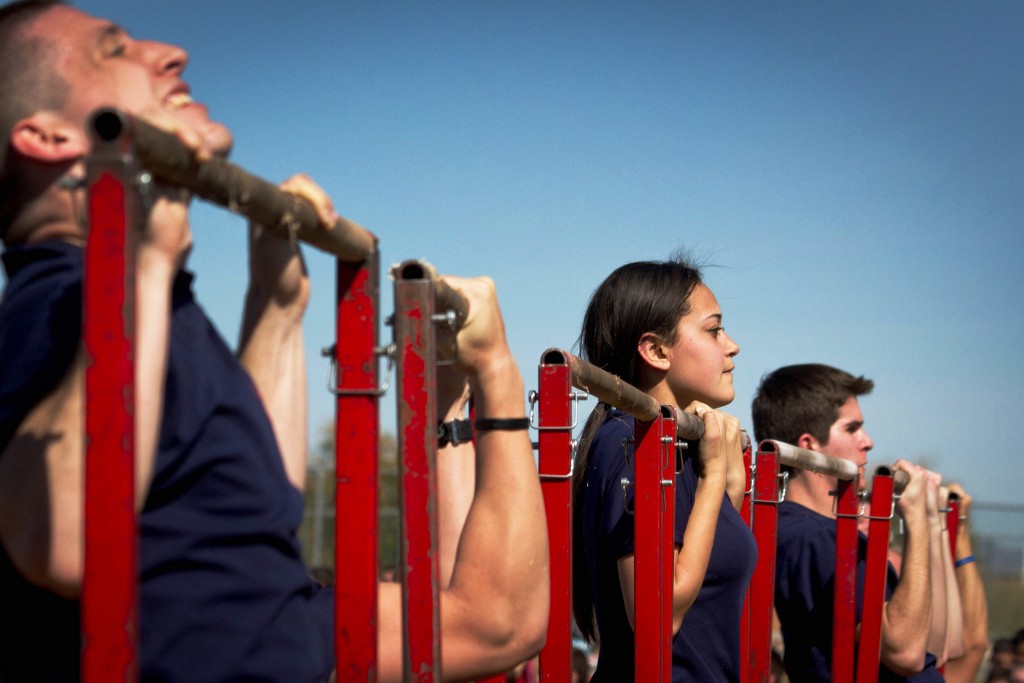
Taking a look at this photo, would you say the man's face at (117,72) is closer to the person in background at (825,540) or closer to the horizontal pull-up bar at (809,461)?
the horizontal pull-up bar at (809,461)

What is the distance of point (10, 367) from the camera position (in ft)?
4.86

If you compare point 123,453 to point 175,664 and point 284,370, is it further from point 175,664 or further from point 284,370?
point 284,370

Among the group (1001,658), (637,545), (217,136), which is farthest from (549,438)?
(1001,658)

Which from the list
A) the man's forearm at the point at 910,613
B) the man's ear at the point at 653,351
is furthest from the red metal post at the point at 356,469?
the man's forearm at the point at 910,613

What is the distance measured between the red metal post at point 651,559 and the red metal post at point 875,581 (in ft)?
6.29

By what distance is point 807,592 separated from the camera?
4.90m

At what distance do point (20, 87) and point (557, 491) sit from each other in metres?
1.50

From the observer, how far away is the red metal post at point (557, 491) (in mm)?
2676

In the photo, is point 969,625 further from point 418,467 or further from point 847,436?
point 418,467

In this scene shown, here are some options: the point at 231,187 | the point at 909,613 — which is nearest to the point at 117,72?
the point at 231,187

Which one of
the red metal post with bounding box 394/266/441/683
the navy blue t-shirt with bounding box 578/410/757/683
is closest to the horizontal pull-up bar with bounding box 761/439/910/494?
the navy blue t-shirt with bounding box 578/410/757/683

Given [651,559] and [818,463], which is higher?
[818,463]

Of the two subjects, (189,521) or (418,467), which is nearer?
(189,521)

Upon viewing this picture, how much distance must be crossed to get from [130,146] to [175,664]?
→ 0.65 m
